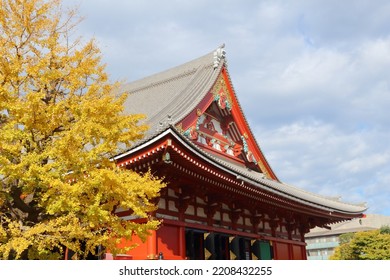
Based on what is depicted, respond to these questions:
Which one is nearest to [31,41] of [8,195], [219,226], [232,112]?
[8,195]

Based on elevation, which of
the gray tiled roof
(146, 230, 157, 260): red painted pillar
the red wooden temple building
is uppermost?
the gray tiled roof

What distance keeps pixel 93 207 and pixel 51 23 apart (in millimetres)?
4986

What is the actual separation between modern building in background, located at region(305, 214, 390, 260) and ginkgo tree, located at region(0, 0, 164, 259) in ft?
222

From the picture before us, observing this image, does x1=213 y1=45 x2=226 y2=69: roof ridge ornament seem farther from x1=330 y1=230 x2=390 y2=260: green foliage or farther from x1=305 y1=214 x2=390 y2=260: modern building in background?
x1=305 y1=214 x2=390 y2=260: modern building in background

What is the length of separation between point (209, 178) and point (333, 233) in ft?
221

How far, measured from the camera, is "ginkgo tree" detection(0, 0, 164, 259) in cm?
852

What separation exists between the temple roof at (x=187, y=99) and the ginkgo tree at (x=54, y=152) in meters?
2.30

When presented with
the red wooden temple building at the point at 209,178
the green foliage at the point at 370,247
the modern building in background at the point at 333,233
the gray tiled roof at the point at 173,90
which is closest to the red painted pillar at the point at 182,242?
the red wooden temple building at the point at 209,178

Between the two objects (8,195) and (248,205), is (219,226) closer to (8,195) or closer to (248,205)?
(248,205)

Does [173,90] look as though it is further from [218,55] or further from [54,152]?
[54,152]

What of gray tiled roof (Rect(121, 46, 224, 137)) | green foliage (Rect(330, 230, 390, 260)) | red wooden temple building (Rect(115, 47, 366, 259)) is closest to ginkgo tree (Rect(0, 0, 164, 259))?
red wooden temple building (Rect(115, 47, 366, 259))

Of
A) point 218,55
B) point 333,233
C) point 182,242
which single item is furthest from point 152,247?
point 333,233

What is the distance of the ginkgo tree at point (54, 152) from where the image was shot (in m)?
8.52

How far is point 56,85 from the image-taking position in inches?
404
